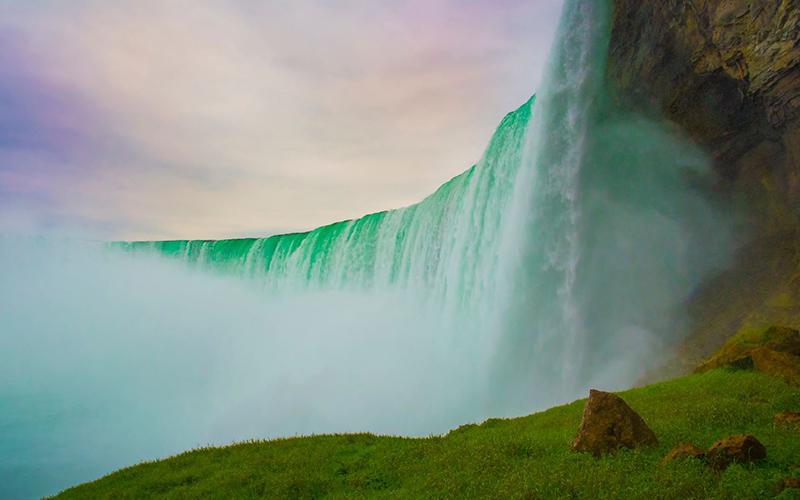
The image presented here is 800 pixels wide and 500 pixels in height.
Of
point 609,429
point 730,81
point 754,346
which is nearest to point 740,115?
point 730,81

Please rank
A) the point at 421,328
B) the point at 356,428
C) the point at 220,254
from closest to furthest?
the point at 356,428 < the point at 421,328 < the point at 220,254

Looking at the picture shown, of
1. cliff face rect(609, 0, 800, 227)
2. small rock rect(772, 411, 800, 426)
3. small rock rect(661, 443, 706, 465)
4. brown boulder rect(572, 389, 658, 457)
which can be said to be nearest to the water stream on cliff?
cliff face rect(609, 0, 800, 227)

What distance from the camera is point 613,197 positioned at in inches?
936

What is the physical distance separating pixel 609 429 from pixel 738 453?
1837mm

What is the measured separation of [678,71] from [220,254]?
6285cm

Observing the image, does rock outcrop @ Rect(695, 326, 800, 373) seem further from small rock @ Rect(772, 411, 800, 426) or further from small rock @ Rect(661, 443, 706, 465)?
small rock @ Rect(661, 443, 706, 465)

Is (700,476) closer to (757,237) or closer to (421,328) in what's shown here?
(757,237)

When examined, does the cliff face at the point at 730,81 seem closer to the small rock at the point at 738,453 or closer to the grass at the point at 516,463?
the grass at the point at 516,463

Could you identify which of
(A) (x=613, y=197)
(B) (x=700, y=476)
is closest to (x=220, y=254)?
(A) (x=613, y=197)

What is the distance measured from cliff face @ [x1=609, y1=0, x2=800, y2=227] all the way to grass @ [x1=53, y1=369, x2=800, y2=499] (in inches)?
382

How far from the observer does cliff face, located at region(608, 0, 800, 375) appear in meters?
16.6

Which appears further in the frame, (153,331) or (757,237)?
(153,331)

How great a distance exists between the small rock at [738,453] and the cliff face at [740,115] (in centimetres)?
1150

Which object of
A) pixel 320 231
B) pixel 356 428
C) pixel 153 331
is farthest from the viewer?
pixel 153 331
